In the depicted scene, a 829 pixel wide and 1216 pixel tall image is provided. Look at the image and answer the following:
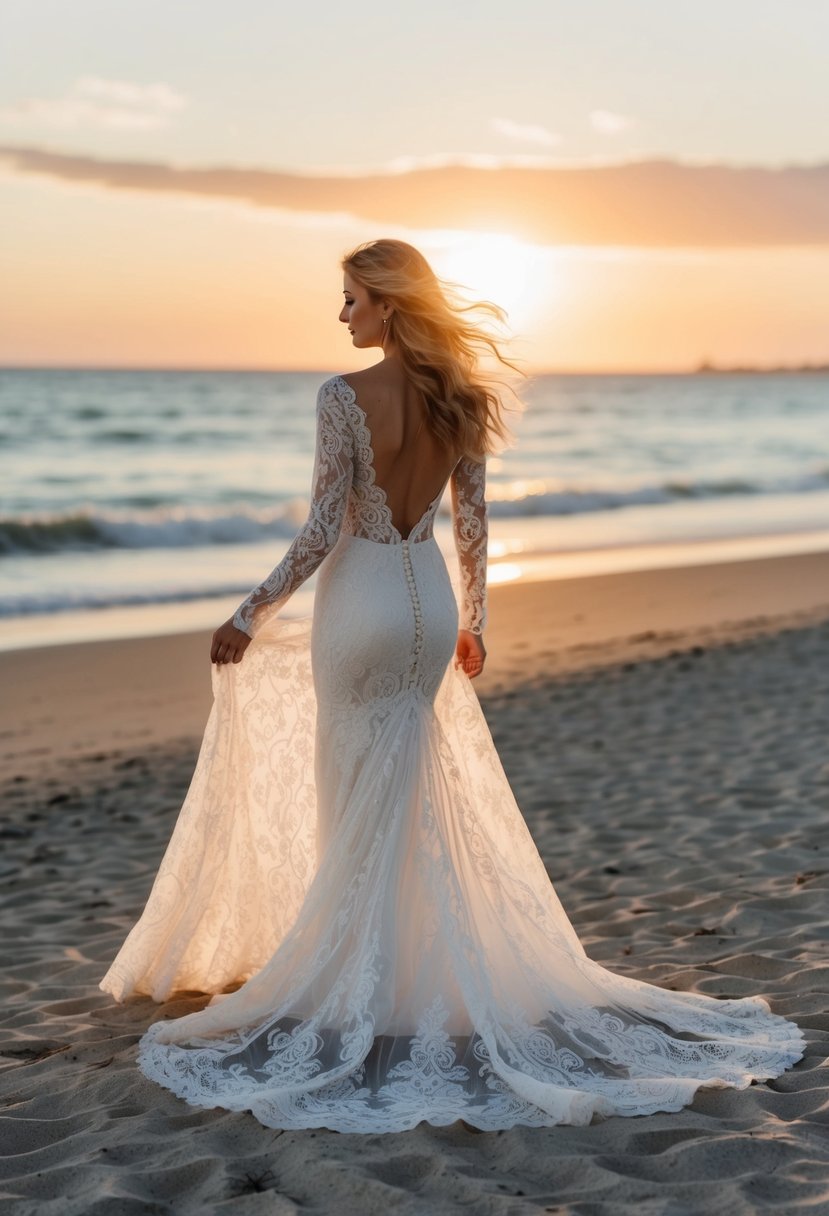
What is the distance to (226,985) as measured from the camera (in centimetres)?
449

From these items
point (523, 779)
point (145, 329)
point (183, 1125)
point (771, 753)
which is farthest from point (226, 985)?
point (145, 329)

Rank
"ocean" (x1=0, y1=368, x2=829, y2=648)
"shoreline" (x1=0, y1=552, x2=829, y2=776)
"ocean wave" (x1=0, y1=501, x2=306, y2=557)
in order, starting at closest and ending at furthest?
"shoreline" (x1=0, y1=552, x2=829, y2=776) → "ocean" (x1=0, y1=368, x2=829, y2=648) → "ocean wave" (x1=0, y1=501, x2=306, y2=557)

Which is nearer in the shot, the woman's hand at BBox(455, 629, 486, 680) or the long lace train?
the long lace train

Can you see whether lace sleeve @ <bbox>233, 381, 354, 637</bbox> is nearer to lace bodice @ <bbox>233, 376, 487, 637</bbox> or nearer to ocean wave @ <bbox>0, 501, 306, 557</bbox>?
lace bodice @ <bbox>233, 376, 487, 637</bbox>

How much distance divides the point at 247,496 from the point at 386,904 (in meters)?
22.6

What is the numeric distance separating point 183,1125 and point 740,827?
3538 mm

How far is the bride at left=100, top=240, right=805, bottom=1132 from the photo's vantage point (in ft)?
11.7

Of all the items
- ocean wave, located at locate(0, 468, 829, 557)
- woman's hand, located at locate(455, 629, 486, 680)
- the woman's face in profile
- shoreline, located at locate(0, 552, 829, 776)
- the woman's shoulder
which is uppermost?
the woman's face in profile

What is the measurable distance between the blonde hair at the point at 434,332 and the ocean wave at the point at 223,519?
15.2 meters

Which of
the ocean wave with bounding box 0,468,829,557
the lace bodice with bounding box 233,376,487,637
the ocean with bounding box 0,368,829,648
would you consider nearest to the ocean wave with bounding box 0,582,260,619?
A: the ocean with bounding box 0,368,829,648

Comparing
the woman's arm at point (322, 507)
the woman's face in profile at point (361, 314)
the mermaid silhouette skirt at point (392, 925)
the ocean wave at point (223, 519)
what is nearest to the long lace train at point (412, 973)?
the mermaid silhouette skirt at point (392, 925)

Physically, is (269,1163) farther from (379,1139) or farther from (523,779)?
(523,779)

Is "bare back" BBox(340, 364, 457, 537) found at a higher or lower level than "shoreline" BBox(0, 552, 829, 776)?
higher

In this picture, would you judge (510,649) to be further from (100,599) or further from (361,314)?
(361,314)
